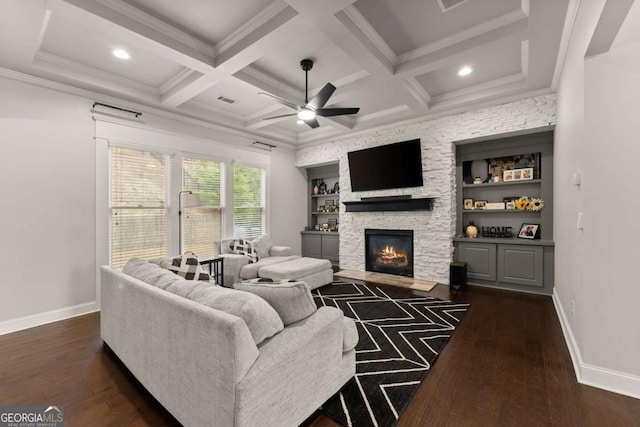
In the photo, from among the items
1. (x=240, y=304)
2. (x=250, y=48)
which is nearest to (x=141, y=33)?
(x=250, y=48)

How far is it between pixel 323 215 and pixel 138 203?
417cm

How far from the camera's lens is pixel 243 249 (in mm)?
5070

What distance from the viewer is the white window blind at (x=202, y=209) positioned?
4.88m

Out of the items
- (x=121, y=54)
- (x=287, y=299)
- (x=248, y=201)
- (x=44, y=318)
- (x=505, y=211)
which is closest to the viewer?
(x=287, y=299)

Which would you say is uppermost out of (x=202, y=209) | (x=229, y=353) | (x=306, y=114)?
(x=306, y=114)

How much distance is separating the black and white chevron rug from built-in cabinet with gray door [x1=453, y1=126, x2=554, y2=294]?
1.31m

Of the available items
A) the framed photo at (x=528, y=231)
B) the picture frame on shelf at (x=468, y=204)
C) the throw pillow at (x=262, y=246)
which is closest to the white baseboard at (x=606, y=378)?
the framed photo at (x=528, y=231)

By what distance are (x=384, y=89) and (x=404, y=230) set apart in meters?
2.59

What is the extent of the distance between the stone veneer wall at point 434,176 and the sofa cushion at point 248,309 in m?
4.06

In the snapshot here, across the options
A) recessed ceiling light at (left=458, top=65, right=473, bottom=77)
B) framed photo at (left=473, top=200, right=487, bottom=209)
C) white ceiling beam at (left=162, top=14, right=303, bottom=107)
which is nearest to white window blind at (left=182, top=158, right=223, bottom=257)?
white ceiling beam at (left=162, top=14, right=303, bottom=107)

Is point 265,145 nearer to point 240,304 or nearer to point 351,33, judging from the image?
point 351,33

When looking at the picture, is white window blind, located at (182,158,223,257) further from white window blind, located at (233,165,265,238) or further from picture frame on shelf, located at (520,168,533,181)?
picture frame on shelf, located at (520,168,533,181)

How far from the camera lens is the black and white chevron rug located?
1.86 metres

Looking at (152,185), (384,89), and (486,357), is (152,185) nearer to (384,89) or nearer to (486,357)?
(384,89)
